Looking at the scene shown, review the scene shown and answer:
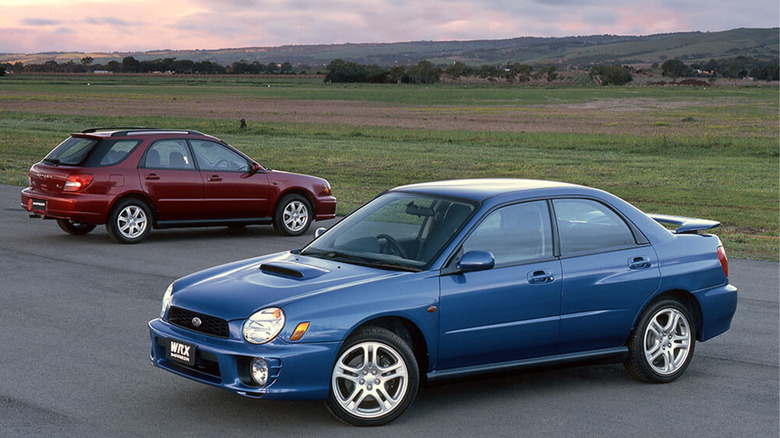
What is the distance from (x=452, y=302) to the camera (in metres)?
6.32

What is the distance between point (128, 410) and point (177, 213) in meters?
8.42

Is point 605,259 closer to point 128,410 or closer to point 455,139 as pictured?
point 128,410

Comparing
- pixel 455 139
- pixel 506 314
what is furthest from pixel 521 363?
pixel 455 139

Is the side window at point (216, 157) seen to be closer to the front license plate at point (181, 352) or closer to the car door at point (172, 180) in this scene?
the car door at point (172, 180)

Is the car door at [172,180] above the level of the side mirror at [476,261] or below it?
below

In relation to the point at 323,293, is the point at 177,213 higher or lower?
lower

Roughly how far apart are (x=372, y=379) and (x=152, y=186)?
8.89 metres

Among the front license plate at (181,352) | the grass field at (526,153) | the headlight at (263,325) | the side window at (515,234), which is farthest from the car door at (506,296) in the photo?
the grass field at (526,153)

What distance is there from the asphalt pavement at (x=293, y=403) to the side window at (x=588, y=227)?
946 millimetres

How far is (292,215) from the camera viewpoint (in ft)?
50.7

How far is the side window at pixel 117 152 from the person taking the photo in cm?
1401

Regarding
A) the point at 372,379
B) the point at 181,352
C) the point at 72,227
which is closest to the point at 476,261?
the point at 372,379

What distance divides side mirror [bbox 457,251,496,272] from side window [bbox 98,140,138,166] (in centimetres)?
884

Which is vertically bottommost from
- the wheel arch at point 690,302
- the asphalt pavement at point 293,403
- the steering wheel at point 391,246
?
the asphalt pavement at point 293,403
